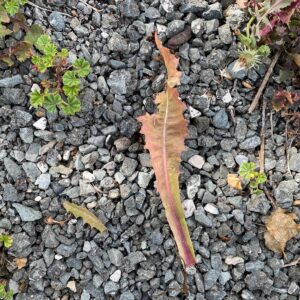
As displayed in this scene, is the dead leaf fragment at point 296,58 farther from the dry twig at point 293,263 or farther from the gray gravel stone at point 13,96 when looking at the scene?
the gray gravel stone at point 13,96

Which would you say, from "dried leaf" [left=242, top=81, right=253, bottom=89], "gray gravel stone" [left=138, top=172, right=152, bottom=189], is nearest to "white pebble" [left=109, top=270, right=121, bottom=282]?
"gray gravel stone" [left=138, top=172, right=152, bottom=189]

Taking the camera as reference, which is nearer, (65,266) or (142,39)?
(65,266)

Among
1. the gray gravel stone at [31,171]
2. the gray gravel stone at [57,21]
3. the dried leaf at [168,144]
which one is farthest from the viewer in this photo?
the gray gravel stone at [57,21]

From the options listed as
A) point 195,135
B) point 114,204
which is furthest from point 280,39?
point 114,204

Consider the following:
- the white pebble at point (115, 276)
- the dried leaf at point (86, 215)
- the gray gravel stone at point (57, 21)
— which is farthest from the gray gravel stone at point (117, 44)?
the white pebble at point (115, 276)

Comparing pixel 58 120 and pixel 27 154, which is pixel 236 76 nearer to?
pixel 58 120

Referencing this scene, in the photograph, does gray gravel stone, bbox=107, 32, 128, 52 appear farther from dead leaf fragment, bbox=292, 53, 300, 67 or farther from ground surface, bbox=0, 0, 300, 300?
dead leaf fragment, bbox=292, 53, 300, 67
